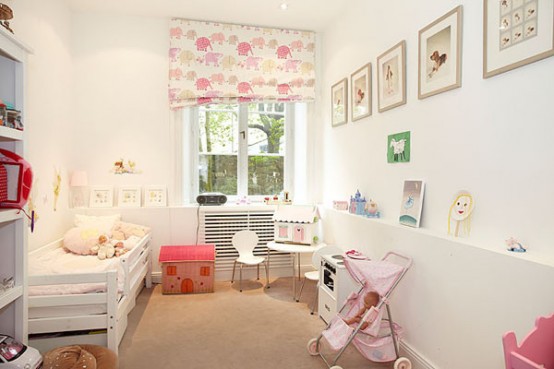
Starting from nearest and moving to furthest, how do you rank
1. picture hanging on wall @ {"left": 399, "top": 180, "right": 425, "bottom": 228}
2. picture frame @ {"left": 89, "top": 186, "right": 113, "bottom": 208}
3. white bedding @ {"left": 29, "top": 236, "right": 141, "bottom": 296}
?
white bedding @ {"left": 29, "top": 236, "right": 141, "bottom": 296} < picture hanging on wall @ {"left": 399, "top": 180, "right": 425, "bottom": 228} < picture frame @ {"left": 89, "top": 186, "right": 113, "bottom": 208}

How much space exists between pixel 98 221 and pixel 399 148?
2856 millimetres

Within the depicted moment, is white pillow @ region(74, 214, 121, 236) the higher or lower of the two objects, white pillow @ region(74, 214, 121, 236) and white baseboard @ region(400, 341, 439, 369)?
the higher

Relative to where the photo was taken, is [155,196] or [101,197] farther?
[155,196]

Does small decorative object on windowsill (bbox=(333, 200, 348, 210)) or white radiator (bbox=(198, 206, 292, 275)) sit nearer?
small decorative object on windowsill (bbox=(333, 200, 348, 210))

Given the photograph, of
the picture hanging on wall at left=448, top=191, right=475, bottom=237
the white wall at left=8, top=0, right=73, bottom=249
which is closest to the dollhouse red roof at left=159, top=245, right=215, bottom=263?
the white wall at left=8, top=0, right=73, bottom=249

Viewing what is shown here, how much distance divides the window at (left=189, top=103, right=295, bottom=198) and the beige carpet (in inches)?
50.7

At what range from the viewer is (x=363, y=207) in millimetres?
2934

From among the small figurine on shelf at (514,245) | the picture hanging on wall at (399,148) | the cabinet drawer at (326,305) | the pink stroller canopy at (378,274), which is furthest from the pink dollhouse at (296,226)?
the small figurine on shelf at (514,245)

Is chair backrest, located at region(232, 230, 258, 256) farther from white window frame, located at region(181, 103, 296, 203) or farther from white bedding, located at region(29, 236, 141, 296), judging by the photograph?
white bedding, located at region(29, 236, 141, 296)

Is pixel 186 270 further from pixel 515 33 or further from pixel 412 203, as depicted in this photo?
pixel 515 33

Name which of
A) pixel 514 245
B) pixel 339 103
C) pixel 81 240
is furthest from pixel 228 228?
pixel 514 245

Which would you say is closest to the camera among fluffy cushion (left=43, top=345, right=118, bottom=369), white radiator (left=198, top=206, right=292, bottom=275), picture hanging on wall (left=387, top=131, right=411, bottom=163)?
fluffy cushion (left=43, top=345, right=118, bottom=369)

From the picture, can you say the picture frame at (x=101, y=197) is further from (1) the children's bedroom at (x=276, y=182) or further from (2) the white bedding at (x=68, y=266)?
(2) the white bedding at (x=68, y=266)

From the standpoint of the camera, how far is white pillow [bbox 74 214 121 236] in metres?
3.23
